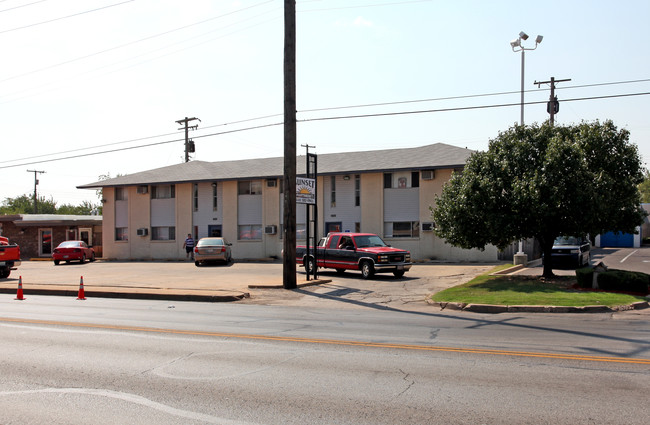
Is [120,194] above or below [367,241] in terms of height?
above

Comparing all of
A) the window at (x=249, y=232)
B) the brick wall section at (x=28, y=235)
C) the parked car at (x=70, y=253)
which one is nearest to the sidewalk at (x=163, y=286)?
the window at (x=249, y=232)

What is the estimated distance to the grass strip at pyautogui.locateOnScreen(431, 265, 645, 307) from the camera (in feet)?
44.4

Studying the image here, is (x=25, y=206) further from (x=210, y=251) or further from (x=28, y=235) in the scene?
(x=210, y=251)

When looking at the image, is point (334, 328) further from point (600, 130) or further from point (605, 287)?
point (600, 130)

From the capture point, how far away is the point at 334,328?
10875 millimetres

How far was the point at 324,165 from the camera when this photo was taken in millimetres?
37219

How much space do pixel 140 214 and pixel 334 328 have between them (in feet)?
111

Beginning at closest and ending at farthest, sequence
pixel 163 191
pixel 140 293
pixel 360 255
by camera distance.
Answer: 1. pixel 140 293
2. pixel 360 255
3. pixel 163 191

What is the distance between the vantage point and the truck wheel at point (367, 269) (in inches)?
875

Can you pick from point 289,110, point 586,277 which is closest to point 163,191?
point 289,110

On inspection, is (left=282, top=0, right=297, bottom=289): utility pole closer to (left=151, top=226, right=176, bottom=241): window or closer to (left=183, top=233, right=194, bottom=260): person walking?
(left=183, top=233, right=194, bottom=260): person walking

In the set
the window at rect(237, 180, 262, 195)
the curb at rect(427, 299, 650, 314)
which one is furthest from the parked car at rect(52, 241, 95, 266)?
the curb at rect(427, 299, 650, 314)

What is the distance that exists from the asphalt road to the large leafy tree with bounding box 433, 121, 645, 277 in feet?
19.7

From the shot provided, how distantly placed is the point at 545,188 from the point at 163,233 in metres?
30.3
